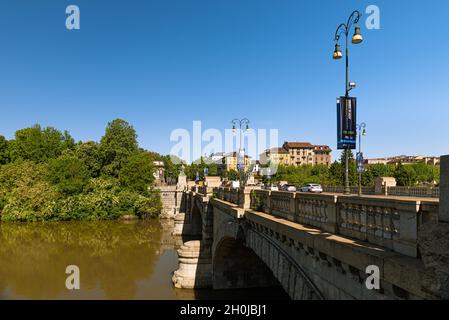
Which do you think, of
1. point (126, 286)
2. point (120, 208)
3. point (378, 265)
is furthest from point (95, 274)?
point (120, 208)

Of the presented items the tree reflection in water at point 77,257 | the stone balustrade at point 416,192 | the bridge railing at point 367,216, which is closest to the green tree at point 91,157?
the tree reflection in water at point 77,257

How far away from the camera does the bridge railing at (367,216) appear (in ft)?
16.6

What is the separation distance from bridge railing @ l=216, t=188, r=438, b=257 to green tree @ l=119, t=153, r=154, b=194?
180 feet

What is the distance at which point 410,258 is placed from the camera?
5059 mm

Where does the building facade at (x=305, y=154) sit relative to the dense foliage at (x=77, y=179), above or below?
above

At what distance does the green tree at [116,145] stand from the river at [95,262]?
717 inches

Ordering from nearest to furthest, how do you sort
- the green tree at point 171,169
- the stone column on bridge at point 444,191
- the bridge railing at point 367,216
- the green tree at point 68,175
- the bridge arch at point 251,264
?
the stone column on bridge at point 444,191 < the bridge railing at point 367,216 < the bridge arch at point 251,264 < the green tree at point 68,175 < the green tree at point 171,169

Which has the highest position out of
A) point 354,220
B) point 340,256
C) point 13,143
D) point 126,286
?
point 13,143

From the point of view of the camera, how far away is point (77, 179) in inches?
2379

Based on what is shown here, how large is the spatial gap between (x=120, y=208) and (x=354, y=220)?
2179 inches

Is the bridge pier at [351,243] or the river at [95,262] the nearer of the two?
the bridge pier at [351,243]

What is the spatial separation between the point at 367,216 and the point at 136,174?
2353 inches

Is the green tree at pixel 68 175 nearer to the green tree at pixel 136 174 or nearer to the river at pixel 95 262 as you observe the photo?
the green tree at pixel 136 174
